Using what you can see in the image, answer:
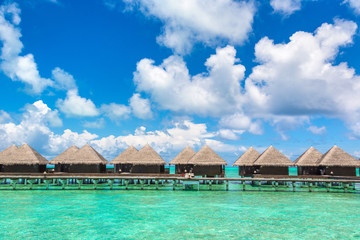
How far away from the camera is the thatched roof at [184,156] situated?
3996 centimetres

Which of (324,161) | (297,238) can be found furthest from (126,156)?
(297,238)

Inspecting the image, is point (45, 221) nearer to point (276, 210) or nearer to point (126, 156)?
point (276, 210)

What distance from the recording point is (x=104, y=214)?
19.4m

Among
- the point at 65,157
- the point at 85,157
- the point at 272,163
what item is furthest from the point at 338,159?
the point at 65,157

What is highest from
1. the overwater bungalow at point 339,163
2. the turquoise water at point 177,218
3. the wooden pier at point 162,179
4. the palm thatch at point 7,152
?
the palm thatch at point 7,152

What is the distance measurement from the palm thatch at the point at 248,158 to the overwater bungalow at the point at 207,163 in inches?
90.0

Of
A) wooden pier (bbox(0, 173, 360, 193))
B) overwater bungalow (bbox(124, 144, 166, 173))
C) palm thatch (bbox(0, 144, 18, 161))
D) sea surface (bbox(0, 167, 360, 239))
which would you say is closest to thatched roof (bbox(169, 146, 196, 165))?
overwater bungalow (bbox(124, 144, 166, 173))

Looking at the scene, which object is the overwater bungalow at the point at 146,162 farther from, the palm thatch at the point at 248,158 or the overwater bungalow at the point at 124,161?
the palm thatch at the point at 248,158

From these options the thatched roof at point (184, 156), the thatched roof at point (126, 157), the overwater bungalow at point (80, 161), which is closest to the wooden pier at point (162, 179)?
the overwater bungalow at point (80, 161)

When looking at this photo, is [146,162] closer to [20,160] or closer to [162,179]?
[162,179]

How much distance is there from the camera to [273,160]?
3653cm

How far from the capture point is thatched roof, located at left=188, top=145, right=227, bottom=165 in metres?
36.7

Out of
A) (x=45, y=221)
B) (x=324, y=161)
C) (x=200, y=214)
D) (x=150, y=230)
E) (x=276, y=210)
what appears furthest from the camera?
(x=324, y=161)

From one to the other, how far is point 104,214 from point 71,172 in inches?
744
